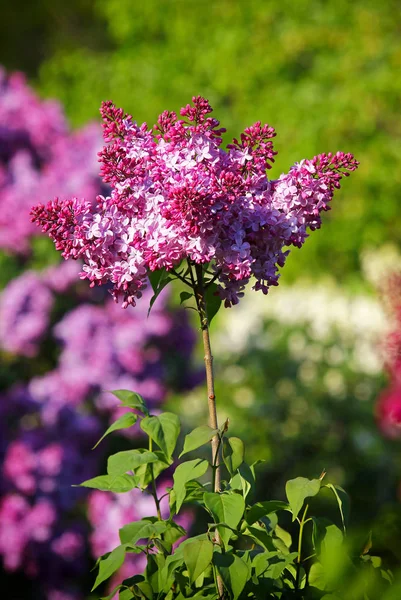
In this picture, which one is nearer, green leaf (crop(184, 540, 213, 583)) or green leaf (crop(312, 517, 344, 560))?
green leaf (crop(184, 540, 213, 583))

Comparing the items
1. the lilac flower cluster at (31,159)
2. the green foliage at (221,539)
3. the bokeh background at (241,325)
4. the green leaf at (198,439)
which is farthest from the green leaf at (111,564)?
the lilac flower cluster at (31,159)

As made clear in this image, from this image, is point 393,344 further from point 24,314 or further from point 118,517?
point 24,314

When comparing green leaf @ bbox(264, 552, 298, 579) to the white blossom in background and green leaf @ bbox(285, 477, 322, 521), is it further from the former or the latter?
the white blossom in background

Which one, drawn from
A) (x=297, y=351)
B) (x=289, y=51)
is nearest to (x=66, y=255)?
(x=297, y=351)

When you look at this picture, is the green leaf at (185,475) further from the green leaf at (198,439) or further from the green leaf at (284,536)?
the green leaf at (284,536)

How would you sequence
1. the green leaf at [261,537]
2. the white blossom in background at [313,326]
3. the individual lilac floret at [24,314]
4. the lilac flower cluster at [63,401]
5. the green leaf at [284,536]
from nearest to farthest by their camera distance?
the green leaf at [261,537]
the green leaf at [284,536]
the lilac flower cluster at [63,401]
the individual lilac floret at [24,314]
the white blossom in background at [313,326]

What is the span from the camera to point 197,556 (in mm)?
1601

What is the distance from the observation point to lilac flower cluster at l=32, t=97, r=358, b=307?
170 centimetres

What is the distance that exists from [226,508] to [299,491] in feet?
0.47

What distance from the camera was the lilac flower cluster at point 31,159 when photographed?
4.95 metres

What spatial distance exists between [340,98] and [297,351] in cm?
461

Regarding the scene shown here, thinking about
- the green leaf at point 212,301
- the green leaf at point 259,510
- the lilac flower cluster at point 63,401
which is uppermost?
the lilac flower cluster at point 63,401

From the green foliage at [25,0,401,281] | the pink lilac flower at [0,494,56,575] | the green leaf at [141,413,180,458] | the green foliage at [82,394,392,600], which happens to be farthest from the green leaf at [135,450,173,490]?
the green foliage at [25,0,401,281]

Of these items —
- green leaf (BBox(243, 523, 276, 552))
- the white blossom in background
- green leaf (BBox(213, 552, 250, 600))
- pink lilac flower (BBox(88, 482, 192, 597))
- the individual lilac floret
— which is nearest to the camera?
green leaf (BBox(213, 552, 250, 600))
